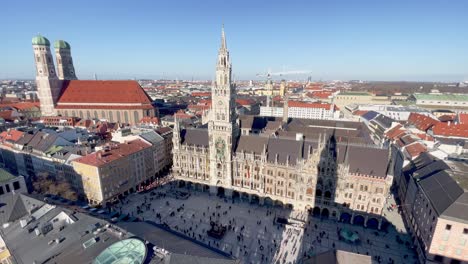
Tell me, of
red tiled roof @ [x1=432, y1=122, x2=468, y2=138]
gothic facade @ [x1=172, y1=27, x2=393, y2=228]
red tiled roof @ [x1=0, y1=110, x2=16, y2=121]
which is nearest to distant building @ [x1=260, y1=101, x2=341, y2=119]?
red tiled roof @ [x1=432, y1=122, x2=468, y2=138]

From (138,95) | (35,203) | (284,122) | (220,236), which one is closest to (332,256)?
(220,236)

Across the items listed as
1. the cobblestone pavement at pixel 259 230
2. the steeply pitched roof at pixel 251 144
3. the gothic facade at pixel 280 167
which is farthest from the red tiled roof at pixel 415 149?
the steeply pitched roof at pixel 251 144

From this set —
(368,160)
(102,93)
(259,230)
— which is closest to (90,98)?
(102,93)

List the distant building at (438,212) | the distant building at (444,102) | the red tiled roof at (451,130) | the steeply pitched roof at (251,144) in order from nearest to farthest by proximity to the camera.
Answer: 1. the distant building at (438,212)
2. the steeply pitched roof at (251,144)
3. the red tiled roof at (451,130)
4. the distant building at (444,102)

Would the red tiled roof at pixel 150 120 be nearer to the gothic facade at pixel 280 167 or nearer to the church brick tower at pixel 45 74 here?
the gothic facade at pixel 280 167

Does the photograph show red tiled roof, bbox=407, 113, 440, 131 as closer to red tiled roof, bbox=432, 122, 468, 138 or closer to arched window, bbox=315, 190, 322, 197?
red tiled roof, bbox=432, 122, 468, 138

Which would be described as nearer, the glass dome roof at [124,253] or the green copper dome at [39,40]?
the glass dome roof at [124,253]

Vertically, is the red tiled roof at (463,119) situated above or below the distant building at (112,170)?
above
